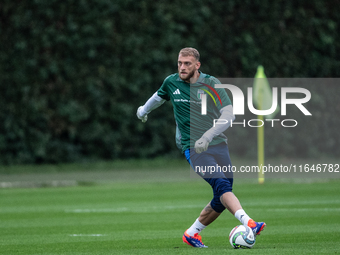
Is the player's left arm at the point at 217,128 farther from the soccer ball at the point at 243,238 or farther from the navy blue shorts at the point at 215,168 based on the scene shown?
the soccer ball at the point at 243,238

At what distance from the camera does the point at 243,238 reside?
677 centimetres

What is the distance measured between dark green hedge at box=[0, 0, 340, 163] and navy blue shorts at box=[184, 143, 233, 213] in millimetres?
11869

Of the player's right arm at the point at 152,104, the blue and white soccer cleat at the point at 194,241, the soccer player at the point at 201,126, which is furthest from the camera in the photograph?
the player's right arm at the point at 152,104

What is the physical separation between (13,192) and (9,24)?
18.1 feet

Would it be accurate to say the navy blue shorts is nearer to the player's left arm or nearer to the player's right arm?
the player's left arm

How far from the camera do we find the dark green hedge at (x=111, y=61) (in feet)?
60.5

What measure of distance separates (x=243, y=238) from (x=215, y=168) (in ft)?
2.81

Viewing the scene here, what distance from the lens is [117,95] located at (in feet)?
64.0

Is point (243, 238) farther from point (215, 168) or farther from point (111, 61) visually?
point (111, 61)

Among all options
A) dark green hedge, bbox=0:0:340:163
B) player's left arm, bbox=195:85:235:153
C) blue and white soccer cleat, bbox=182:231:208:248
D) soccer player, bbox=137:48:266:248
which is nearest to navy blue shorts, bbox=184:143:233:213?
soccer player, bbox=137:48:266:248

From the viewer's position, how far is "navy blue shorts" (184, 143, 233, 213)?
281 inches

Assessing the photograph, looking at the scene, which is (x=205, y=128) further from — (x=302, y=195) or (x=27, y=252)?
(x=302, y=195)

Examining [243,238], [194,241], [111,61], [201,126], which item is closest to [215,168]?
[201,126]

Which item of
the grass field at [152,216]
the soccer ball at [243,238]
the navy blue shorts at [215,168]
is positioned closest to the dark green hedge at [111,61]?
the grass field at [152,216]
